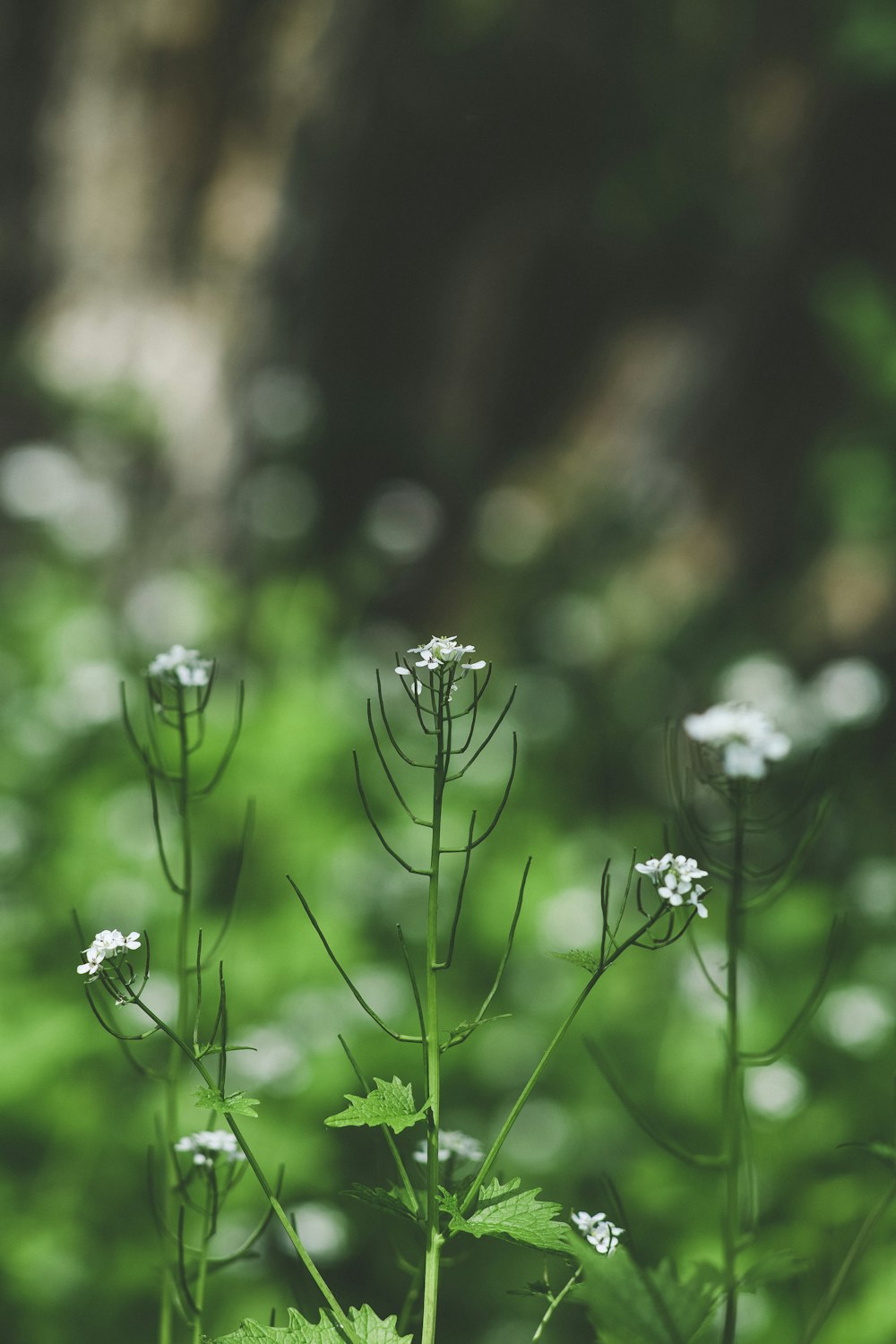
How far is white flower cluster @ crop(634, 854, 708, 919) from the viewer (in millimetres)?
705

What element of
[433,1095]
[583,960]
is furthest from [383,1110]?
[583,960]

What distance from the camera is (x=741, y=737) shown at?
723 mm

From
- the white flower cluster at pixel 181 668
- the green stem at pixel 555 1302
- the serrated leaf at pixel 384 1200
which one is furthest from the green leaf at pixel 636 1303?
the white flower cluster at pixel 181 668

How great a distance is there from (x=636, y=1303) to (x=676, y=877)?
0.29m

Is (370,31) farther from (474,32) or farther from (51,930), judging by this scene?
(51,930)

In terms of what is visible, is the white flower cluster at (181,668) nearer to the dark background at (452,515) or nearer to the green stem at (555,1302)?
the green stem at (555,1302)

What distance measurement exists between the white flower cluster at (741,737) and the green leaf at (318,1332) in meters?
0.43

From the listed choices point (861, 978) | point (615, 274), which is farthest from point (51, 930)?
point (615, 274)

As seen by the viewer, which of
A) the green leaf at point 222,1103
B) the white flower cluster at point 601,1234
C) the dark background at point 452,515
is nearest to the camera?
the green leaf at point 222,1103

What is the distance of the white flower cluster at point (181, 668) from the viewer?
0.87 meters

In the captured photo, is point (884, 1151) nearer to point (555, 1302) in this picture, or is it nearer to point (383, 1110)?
point (555, 1302)

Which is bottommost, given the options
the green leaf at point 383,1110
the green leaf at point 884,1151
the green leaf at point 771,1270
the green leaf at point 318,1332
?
the green leaf at point 318,1332

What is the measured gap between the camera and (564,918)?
8.15 feet

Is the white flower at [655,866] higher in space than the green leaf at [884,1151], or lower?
higher
